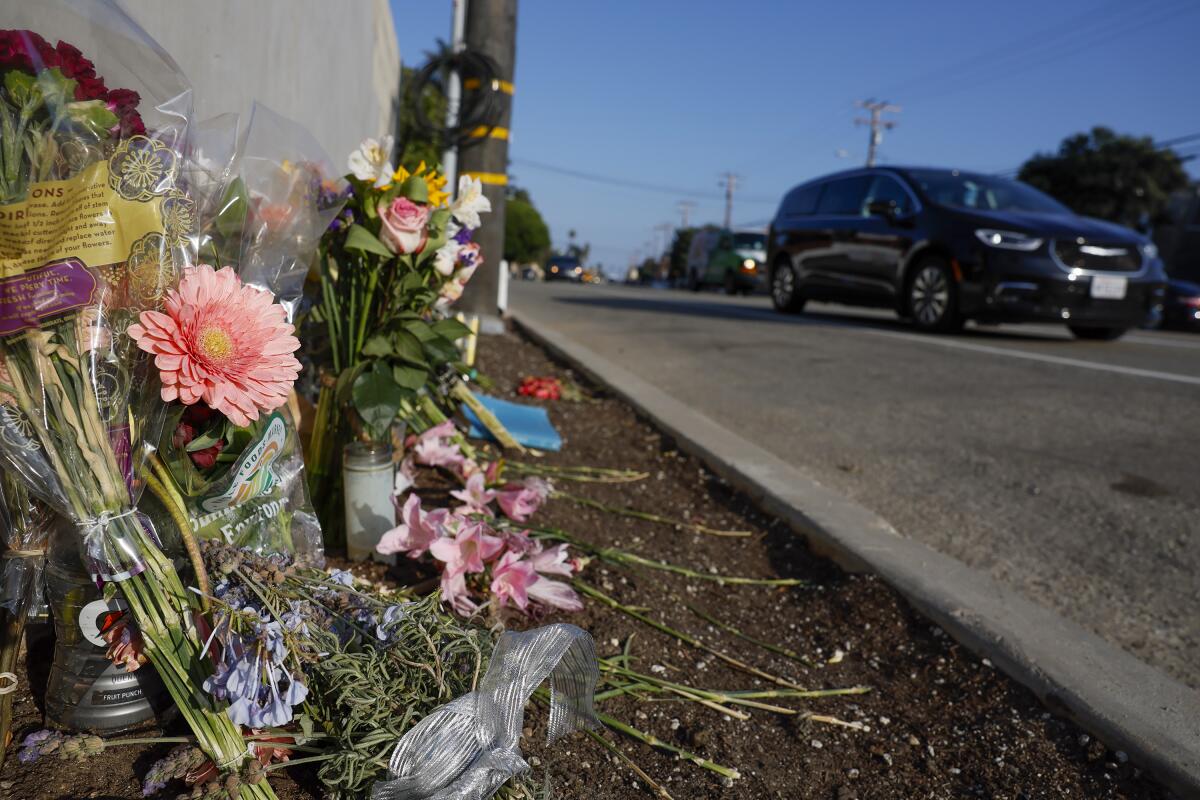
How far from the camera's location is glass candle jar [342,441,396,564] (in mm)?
1881

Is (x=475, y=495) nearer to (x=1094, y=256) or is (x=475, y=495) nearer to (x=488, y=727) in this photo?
(x=488, y=727)

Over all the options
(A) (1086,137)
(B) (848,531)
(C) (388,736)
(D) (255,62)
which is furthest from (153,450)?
(A) (1086,137)

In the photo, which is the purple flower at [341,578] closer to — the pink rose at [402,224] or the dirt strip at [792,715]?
the dirt strip at [792,715]

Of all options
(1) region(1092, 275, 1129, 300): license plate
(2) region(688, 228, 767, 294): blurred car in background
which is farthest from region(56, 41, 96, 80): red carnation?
(2) region(688, 228, 767, 294): blurred car in background

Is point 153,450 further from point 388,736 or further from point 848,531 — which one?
point 848,531

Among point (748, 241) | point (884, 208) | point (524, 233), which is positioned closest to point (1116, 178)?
point (748, 241)

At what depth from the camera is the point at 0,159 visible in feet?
3.54

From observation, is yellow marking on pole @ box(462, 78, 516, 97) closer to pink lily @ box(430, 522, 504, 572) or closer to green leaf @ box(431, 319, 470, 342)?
green leaf @ box(431, 319, 470, 342)

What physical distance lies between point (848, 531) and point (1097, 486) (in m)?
1.52

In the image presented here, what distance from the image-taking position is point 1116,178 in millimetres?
33406

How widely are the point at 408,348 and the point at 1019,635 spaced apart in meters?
1.44

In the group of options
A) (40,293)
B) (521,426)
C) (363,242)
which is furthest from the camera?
(521,426)

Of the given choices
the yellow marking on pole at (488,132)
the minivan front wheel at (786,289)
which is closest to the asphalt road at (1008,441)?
the yellow marking on pole at (488,132)

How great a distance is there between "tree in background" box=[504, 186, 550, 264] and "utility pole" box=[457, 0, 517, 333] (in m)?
60.7
